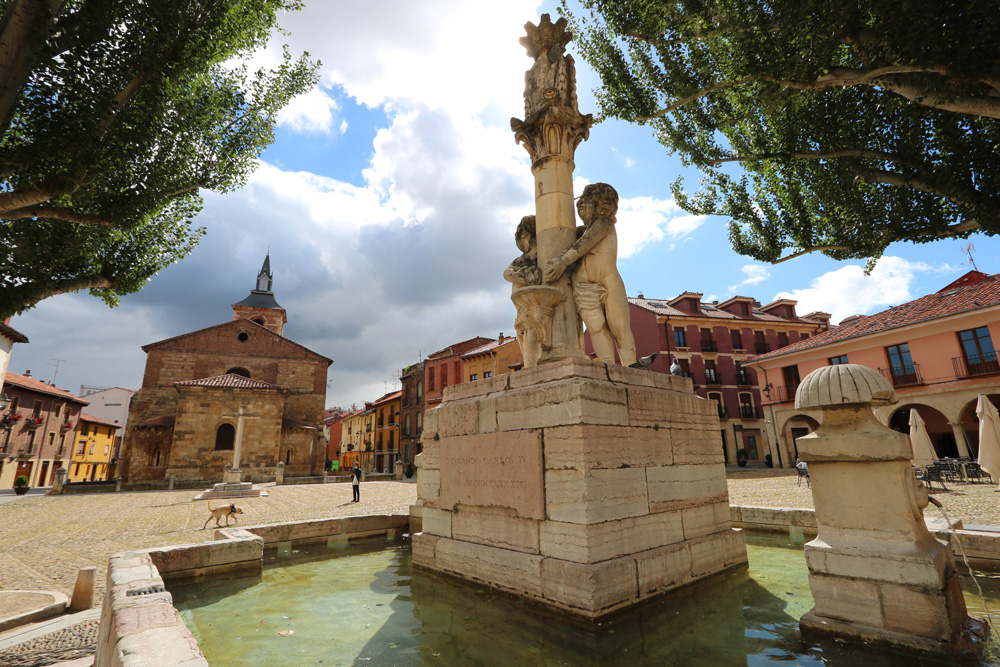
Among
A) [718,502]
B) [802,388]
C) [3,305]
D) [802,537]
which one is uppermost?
[3,305]

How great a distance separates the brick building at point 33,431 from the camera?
3048cm

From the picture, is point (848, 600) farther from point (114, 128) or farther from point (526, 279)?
point (114, 128)

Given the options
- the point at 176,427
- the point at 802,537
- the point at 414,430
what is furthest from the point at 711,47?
the point at 414,430

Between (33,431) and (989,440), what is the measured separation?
47.9 m

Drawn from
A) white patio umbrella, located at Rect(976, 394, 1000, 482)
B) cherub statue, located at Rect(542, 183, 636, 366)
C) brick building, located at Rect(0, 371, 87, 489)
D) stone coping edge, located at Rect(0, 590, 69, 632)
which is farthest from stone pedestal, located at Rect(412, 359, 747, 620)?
brick building, located at Rect(0, 371, 87, 489)

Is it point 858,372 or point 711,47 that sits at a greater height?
point 711,47

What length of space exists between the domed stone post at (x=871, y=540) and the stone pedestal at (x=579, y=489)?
4.34ft

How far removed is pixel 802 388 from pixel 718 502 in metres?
2.37

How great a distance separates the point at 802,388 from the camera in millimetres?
3676

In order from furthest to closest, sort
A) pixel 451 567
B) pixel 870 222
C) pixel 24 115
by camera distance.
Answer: pixel 870 222 < pixel 24 115 < pixel 451 567

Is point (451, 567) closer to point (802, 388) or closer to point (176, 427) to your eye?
point (802, 388)

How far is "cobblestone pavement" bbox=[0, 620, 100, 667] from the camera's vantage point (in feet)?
12.3

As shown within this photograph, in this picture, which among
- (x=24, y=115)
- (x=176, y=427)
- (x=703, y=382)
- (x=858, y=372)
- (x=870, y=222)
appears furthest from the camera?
(x=703, y=382)

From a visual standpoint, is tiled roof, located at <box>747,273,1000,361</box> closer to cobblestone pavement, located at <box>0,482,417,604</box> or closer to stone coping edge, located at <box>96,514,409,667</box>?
cobblestone pavement, located at <box>0,482,417,604</box>
